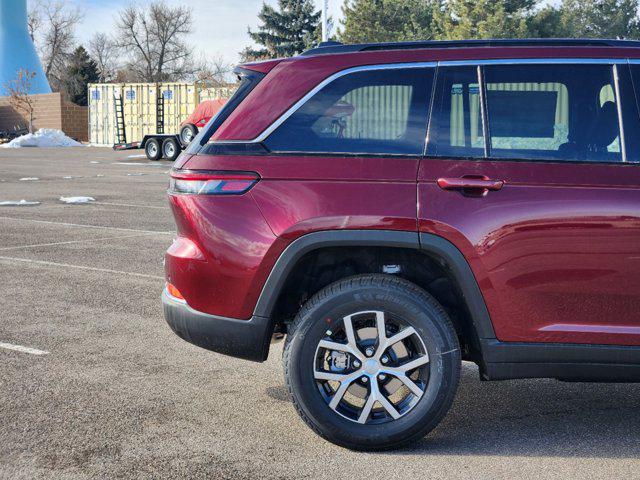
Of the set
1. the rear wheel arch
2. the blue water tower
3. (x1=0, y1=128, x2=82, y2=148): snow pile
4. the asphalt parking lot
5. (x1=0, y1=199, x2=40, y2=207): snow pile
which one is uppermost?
the blue water tower

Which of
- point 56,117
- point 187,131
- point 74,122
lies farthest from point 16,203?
point 74,122

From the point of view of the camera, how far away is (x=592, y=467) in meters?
3.88

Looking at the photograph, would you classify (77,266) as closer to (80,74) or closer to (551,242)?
(551,242)

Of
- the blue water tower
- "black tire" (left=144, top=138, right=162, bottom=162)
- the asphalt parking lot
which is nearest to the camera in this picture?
the asphalt parking lot

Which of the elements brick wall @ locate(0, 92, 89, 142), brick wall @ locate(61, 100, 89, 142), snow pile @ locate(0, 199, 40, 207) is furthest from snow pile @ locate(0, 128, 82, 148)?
snow pile @ locate(0, 199, 40, 207)

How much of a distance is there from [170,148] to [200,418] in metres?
29.4

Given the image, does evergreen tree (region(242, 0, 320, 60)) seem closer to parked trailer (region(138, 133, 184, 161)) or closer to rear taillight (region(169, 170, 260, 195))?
parked trailer (region(138, 133, 184, 161))

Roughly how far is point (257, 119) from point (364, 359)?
1274 millimetres

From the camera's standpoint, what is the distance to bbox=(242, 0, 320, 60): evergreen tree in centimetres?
7475

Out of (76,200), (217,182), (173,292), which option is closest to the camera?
(217,182)

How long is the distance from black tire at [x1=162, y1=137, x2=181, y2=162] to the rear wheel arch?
29.4m

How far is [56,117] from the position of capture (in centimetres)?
Result: 5800

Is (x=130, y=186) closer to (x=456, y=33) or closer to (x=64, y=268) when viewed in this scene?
(x=64, y=268)

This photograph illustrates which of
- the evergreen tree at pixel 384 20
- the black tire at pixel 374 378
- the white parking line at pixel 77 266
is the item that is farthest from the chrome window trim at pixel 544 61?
the evergreen tree at pixel 384 20
